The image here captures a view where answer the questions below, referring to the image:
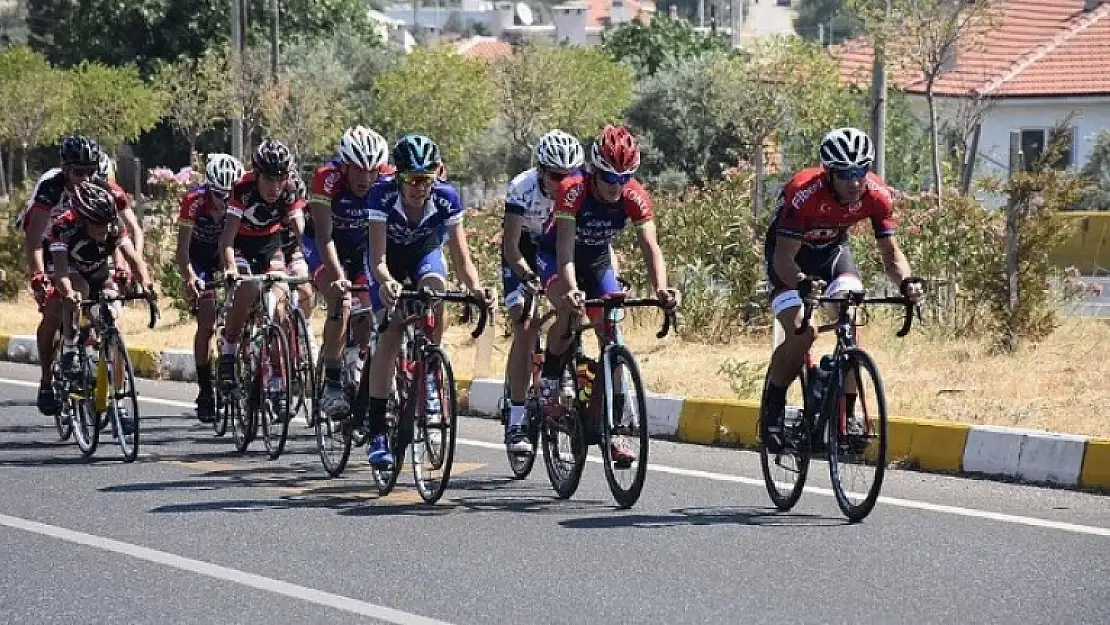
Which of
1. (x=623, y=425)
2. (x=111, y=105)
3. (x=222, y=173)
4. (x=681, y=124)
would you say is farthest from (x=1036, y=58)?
(x=623, y=425)

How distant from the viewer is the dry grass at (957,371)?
468 inches

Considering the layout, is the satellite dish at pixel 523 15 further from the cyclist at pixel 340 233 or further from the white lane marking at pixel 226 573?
the white lane marking at pixel 226 573

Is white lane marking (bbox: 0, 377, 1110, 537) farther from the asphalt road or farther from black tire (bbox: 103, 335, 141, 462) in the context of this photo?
black tire (bbox: 103, 335, 141, 462)

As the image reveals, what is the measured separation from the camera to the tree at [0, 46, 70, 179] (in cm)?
5112

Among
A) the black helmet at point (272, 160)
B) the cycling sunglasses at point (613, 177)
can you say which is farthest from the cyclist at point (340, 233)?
the cycling sunglasses at point (613, 177)

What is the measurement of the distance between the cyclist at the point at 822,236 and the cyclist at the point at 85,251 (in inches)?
163

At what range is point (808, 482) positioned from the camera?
10.5m

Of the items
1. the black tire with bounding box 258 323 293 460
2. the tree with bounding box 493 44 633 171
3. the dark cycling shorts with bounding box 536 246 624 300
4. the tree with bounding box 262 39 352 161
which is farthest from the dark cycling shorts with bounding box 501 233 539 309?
the tree with bounding box 493 44 633 171

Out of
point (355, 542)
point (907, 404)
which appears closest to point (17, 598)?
point (355, 542)

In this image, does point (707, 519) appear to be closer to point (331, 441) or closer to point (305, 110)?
point (331, 441)

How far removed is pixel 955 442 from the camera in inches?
432

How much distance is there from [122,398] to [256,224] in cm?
152

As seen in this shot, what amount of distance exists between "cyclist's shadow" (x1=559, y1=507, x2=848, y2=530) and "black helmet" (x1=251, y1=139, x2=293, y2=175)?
3.46m

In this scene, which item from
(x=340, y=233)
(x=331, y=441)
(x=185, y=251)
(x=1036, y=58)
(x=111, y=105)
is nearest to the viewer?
(x=331, y=441)
